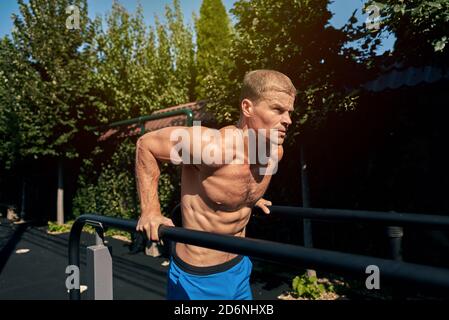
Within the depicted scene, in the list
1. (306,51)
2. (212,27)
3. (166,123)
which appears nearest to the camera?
(306,51)

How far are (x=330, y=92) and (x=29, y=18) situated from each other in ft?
23.5

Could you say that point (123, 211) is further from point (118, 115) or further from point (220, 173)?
point (220, 173)

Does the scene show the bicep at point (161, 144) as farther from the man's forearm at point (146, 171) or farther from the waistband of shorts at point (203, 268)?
the waistband of shorts at point (203, 268)

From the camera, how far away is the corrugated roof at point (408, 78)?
3.69 m

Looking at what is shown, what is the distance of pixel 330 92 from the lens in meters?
3.29

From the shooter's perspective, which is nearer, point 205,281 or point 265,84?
point 265,84

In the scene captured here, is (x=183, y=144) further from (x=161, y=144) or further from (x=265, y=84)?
(x=265, y=84)

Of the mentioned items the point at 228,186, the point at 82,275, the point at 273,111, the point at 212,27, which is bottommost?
the point at 82,275

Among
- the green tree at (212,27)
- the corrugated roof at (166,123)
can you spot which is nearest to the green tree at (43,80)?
the corrugated roof at (166,123)

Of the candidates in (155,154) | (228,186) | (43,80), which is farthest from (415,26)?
(43,80)

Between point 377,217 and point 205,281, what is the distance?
92cm

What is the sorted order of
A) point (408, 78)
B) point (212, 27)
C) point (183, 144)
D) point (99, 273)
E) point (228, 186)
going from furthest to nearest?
point (212, 27) → point (408, 78) → point (228, 186) → point (183, 144) → point (99, 273)

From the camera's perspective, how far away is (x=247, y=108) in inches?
65.3

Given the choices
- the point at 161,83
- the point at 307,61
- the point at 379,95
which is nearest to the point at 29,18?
the point at 161,83
